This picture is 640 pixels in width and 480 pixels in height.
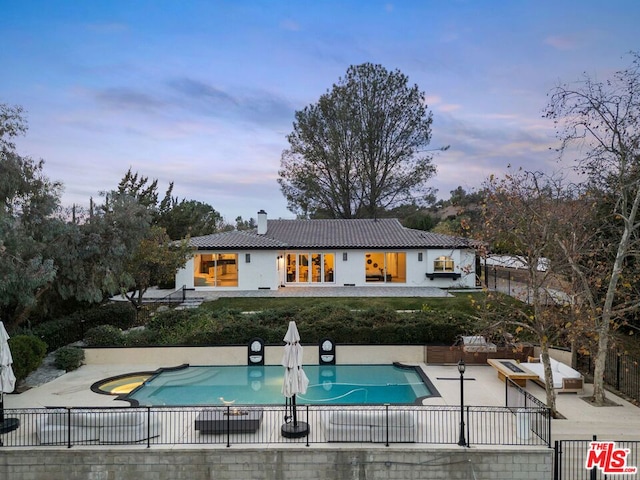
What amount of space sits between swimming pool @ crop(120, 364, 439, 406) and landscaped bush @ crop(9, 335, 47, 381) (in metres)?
3.50

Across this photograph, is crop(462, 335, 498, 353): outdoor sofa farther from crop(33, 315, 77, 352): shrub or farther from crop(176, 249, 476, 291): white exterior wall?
crop(33, 315, 77, 352): shrub

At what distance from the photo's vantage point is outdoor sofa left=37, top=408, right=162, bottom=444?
9109 millimetres

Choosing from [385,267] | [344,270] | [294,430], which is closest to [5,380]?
[294,430]

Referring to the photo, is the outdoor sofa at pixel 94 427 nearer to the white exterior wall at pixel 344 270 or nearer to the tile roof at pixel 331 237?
the tile roof at pixel 331 237

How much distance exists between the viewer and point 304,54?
874 inches

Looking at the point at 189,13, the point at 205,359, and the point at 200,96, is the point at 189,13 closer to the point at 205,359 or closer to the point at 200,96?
Answer: the point at 200,96

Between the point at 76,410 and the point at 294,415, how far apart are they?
494 cm

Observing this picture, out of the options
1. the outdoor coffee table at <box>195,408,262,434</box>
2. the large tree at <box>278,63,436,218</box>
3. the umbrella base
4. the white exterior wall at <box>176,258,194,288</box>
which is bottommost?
the umbrella base

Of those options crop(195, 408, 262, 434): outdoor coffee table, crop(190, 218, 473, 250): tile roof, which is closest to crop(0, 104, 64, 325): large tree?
crop(195, 408, 262, 434): outdoor coffee table

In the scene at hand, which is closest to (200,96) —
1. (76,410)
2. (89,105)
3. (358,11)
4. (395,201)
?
(89,105)

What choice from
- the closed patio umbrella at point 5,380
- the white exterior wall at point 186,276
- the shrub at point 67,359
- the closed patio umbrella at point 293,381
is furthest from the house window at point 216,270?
the closed patio umbrella at point 293,381

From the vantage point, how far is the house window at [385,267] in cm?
3212

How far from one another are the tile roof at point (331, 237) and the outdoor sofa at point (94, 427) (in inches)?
814

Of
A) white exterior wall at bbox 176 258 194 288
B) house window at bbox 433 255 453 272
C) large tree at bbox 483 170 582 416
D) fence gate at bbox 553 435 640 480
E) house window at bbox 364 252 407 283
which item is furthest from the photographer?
house window at bbox 364 252 407 283
